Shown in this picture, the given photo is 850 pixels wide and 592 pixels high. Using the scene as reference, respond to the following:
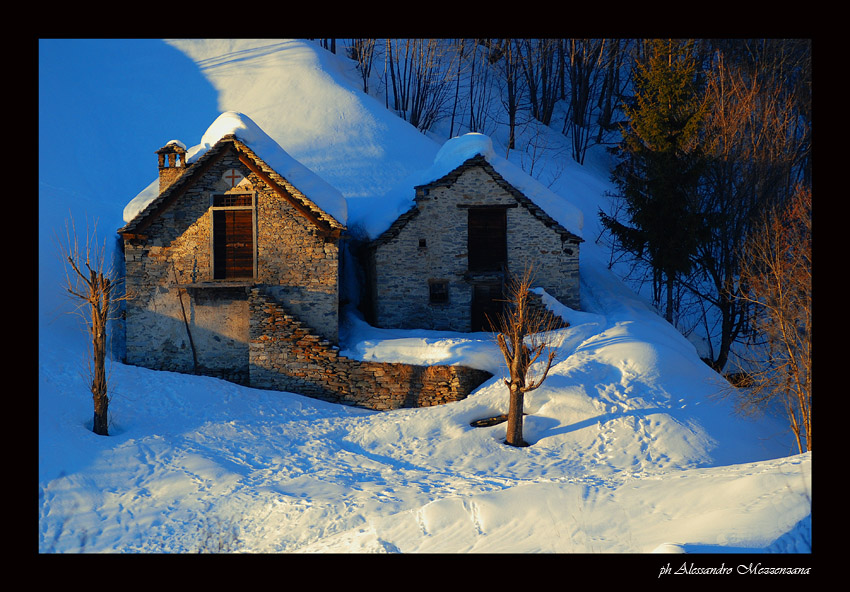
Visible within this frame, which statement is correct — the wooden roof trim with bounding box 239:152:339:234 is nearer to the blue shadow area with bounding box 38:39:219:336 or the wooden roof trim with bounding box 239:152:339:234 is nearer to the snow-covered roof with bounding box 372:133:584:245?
the snow-covered roof with bounding box 372:133:584:245

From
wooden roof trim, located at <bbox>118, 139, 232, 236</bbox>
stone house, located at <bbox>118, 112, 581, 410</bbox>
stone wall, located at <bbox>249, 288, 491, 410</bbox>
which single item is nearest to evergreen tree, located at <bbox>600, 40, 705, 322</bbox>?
stone house, located at <bbox>118, 112, 581, 410</bbox>

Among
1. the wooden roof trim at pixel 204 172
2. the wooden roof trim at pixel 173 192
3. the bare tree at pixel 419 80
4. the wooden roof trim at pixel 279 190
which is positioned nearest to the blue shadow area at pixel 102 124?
the wooden roof trim at pixel 173 192

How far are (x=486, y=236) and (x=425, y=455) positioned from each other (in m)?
8.38

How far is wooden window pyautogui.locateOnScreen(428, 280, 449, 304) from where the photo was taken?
21.1 m

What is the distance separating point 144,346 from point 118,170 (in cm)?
1204

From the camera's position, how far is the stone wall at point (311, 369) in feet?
59.6

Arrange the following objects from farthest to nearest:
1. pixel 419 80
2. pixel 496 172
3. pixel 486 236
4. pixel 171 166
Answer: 1. pixel 419 80
2. pixel 486 236
3. pixel 496 172
4. pixel 171 166

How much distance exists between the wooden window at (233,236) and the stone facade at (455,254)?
387cm

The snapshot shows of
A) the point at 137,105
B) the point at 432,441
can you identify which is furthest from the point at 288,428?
the point at 137,105

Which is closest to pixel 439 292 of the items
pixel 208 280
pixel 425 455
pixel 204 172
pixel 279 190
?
pixel 279 190

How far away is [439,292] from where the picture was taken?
21.2 m

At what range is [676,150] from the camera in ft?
75.8

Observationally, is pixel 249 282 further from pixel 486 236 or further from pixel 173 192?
pixel 486 236
